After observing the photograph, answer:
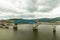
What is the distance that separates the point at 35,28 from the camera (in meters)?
106

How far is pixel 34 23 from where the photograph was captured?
368ft

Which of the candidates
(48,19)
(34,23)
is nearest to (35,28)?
(34,23)

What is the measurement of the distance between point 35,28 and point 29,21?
1179 cm

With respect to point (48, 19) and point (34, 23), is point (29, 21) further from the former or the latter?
point (48, 19)

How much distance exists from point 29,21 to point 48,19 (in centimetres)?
1722

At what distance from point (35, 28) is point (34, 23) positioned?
6.98 m

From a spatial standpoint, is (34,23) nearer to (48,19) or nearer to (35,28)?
(35,28)

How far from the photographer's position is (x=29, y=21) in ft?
380

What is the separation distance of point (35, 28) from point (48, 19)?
2069cm

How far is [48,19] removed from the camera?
400 ft

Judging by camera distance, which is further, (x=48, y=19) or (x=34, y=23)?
(x=48, y=19)

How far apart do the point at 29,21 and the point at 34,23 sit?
219 inches

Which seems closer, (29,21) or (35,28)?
(35,28)

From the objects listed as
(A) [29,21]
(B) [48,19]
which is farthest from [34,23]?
(B) [48,19]
